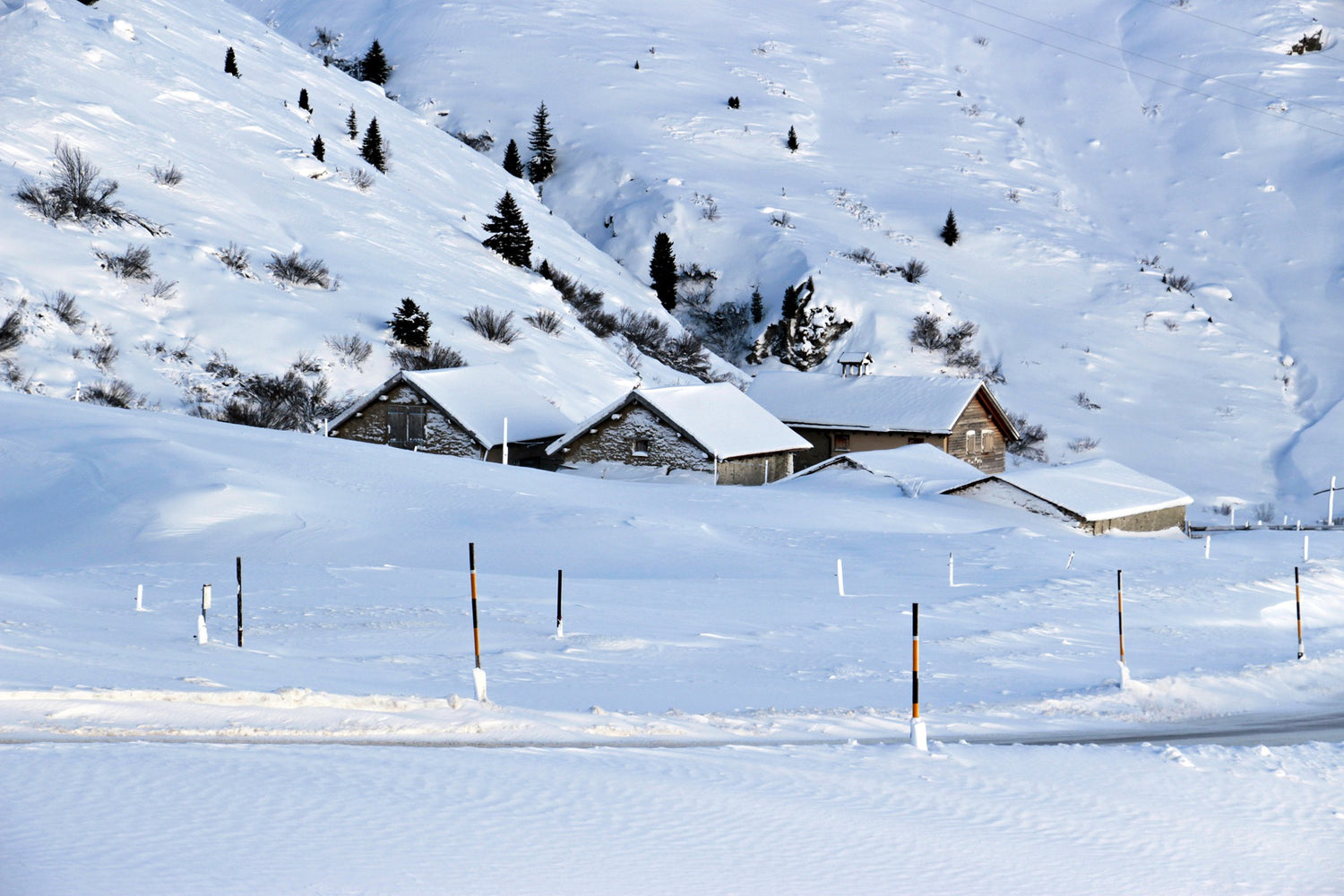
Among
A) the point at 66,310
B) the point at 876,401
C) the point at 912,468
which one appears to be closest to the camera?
the point at 912,468

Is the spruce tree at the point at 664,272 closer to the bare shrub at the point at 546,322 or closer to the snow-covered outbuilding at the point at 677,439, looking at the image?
the bare shrub at the point at 546,322

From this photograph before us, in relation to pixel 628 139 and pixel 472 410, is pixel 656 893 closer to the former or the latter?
pixel 472 410

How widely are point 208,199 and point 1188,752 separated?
5685cm

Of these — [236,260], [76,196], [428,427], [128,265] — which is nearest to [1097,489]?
[428,427]

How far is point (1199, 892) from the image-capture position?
7.94 meters

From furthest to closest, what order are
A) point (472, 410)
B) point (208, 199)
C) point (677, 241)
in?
point (677, 241)
point (208, 199)
point (472, 410)

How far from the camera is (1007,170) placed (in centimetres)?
9575

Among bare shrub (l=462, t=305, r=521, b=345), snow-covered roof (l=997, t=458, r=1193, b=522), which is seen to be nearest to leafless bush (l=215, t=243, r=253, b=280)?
bare shrub (l=462, t=305, r=521, b=345)

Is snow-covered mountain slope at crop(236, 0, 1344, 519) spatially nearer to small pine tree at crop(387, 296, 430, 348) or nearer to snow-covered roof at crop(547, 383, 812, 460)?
snow-covered roof at crop(547, 383, 812, 460)

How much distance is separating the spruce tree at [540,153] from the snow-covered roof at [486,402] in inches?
1849

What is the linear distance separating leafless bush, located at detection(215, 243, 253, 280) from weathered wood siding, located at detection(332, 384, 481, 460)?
14.1 m

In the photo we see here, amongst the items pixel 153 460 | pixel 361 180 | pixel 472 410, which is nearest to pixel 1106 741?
pixel 153 460

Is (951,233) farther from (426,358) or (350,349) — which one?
(350,349)

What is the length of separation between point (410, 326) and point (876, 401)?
19.7 metres
